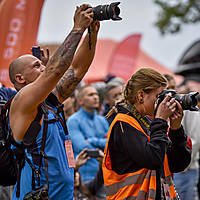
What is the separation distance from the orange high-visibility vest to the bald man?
0.30 metres

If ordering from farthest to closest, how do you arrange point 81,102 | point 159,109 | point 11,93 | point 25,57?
point 81,102
point 11,93
point 25,57
point 159,109

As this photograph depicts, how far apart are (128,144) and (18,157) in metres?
0.80

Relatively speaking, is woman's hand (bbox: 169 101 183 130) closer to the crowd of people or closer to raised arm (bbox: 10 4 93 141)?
the crowd of people

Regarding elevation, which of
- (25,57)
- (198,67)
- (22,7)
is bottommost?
(198,67)

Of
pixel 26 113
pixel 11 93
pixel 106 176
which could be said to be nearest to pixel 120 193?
pixel 106 176

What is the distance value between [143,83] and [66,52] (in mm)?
714

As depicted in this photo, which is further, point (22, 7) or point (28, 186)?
point (22, 7)

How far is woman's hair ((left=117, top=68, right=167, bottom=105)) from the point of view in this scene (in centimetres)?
291

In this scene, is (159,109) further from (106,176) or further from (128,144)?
(106,176)

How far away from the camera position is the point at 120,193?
2.75 metres

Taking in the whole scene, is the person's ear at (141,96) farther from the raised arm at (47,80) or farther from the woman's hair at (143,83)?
the raised arm at (47,80)

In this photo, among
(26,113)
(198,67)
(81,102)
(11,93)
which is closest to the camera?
(26,113)

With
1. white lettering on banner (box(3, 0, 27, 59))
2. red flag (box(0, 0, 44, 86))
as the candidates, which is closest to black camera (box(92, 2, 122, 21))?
red flag (box(0, 0, 44, 86))

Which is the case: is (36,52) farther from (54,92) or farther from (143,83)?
(143,83)
